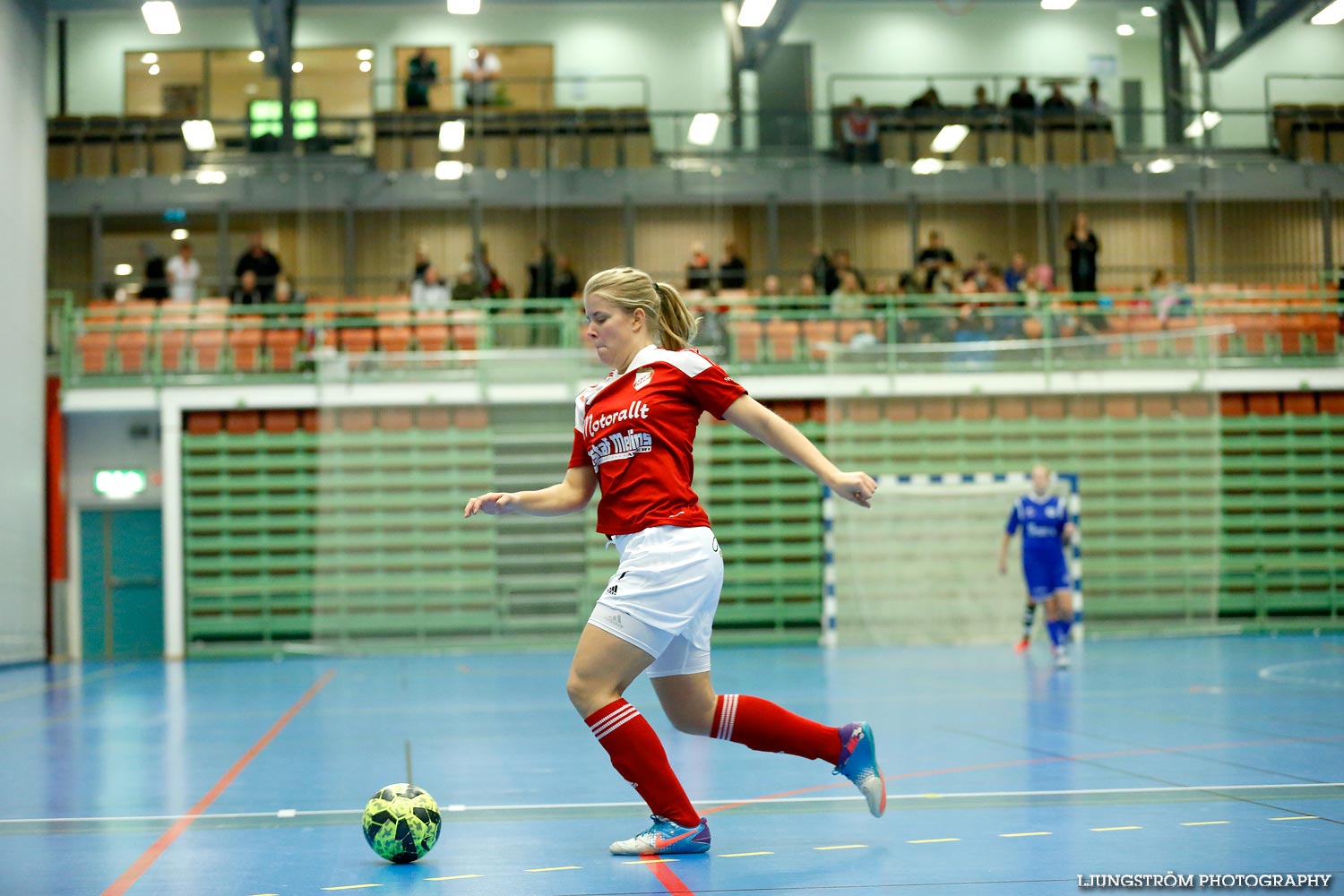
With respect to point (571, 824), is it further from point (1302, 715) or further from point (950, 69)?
point (950, 69)

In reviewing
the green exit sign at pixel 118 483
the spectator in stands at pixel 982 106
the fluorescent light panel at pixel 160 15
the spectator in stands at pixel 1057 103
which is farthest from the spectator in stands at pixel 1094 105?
the green exit sign at pixel 118 483

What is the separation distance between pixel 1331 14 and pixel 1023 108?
546cm

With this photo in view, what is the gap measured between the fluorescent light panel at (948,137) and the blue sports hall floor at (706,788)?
1444 centimetres

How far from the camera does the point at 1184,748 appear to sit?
300 inches

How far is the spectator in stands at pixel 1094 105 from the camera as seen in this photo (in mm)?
25719

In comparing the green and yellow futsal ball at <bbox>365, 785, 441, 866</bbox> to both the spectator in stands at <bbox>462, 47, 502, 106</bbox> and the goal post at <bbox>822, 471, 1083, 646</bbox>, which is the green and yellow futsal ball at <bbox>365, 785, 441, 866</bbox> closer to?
the goal post at <bbox>822, 471, 1083, 646</bbox>

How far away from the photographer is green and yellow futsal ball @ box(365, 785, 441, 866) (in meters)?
4.71

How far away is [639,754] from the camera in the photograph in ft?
14.8

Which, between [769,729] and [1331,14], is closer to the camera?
[769,729]

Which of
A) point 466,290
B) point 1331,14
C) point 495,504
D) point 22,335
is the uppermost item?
point 1331,14

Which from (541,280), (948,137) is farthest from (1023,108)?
(541,280)

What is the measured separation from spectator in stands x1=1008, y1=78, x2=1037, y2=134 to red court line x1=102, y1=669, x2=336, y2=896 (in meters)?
19.6

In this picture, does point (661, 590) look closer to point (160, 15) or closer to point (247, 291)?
point (160, 15)

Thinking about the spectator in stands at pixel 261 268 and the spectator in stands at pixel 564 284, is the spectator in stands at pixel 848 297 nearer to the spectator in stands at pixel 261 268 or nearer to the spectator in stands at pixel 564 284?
the spectator in stands at pixel 564 284
